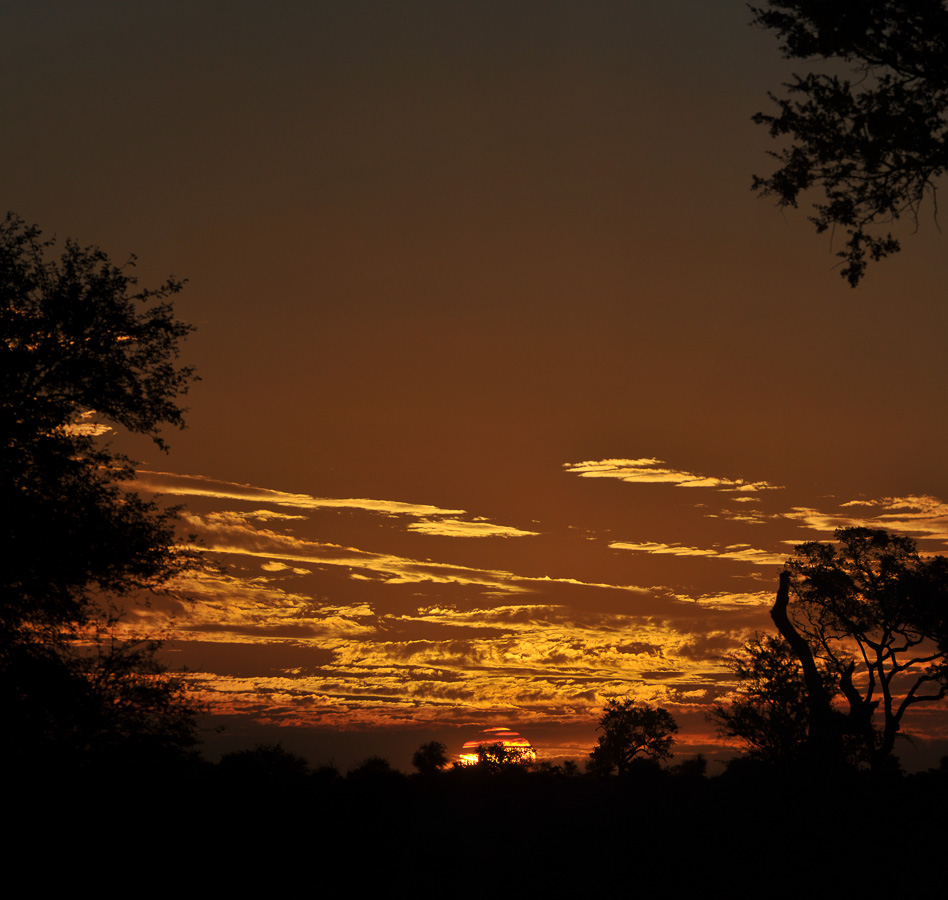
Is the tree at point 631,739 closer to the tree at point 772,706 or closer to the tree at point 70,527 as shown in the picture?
the tree at point 772,706

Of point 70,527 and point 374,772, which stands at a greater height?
point 70,527

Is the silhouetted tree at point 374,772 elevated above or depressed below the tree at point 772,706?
below

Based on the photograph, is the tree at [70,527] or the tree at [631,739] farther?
the tree at [631,739]

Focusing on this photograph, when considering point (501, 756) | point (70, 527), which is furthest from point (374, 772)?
point (70, 527)

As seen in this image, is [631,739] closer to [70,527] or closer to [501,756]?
[501,756]

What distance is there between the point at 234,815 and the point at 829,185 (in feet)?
112

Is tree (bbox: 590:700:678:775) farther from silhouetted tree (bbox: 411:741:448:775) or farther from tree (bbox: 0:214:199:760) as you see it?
tree (bbox: 0:214:199:760)

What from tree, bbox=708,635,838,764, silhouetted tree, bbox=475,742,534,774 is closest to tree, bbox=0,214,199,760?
tree, bbox=708,635,838,764

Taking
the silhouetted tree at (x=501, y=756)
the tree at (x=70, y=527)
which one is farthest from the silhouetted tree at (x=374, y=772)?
the tree at (x=70, y=527)

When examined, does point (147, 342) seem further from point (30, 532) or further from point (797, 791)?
point (797, 791)

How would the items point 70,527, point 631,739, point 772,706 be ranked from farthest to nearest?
point 631,739, point 772,706, point 70,527

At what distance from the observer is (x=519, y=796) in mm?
60812

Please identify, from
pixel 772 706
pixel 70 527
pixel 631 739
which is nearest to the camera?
pixel 70 527

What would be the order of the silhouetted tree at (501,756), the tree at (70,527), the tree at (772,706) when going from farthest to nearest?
the silhouetted tree at (501,756) < the tree at (772,706) < the tree at (70,527)
